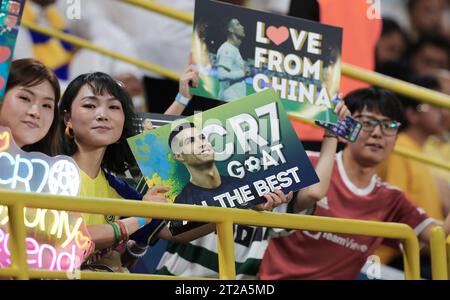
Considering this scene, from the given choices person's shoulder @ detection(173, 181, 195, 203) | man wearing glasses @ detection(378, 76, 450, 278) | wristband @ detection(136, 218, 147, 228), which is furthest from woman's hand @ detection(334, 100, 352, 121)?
man wearing glasses @ detection(378, 76, 450, 278)

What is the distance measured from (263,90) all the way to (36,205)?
1.11 m

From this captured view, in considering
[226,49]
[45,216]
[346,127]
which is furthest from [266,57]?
[45,216]

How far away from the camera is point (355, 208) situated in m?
5.62

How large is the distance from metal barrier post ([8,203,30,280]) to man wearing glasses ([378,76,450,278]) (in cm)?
298

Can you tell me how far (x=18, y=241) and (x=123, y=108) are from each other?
0.90 metres

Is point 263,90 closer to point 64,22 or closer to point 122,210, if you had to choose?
point 122,210

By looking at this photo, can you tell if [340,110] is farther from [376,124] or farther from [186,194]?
[186,194]

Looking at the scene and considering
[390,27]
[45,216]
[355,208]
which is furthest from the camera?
[390,27]

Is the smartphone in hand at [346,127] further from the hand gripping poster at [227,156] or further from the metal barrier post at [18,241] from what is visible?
the metal barrier post at [18,241]

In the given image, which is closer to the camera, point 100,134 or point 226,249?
point 226,249

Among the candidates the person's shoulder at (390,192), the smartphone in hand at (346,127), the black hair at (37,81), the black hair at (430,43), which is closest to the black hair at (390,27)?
the black hair at (430,43)

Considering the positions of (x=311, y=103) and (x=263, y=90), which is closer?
(x=263, y=90)
